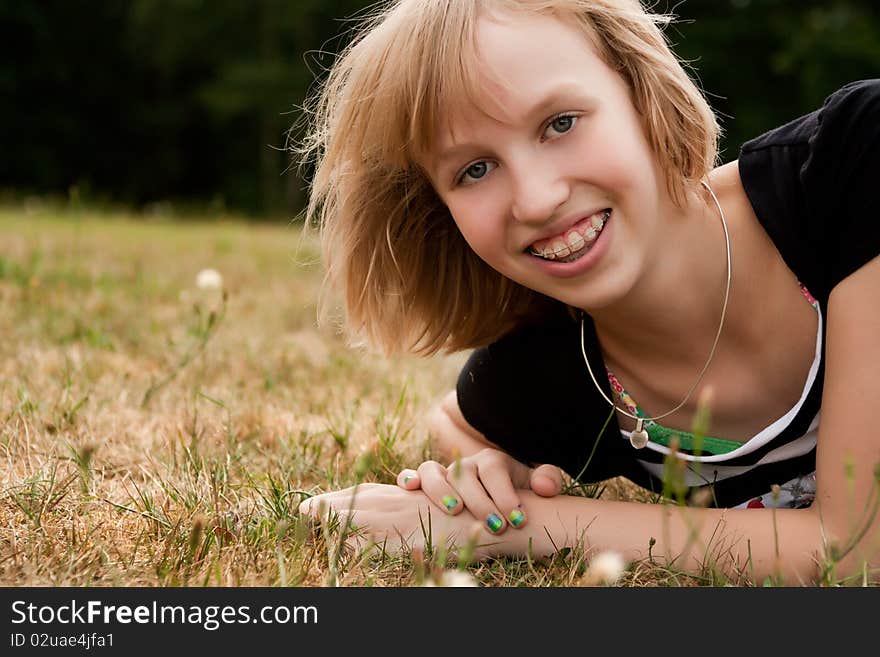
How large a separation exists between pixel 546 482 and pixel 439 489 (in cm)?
20

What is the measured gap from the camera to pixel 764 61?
1883cm

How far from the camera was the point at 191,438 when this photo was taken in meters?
2.21

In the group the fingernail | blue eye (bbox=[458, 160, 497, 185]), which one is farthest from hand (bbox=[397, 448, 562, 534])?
blue eye (bbox=[458, 160, 497, 185])

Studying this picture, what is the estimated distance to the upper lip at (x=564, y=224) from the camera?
174 centimetres

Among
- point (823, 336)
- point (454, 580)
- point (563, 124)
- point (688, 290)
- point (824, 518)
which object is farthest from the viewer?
point (688, 290)

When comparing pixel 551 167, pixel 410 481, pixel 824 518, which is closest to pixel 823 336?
pixel 824 518

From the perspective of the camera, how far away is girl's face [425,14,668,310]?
1722 millimetres

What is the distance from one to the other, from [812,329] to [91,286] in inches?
131

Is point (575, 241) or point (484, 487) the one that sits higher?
point (575, 241)

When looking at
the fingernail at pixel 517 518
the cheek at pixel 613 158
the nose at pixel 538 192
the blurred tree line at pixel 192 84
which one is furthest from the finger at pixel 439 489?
the blurred tree line at pixel 192 84

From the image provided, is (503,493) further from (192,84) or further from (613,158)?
(192,84)

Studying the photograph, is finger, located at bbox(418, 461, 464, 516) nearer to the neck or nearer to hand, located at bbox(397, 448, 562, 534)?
hand, located at bbox(397, 448, 562, 534)

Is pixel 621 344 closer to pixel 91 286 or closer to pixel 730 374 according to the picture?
pixel 730 374
